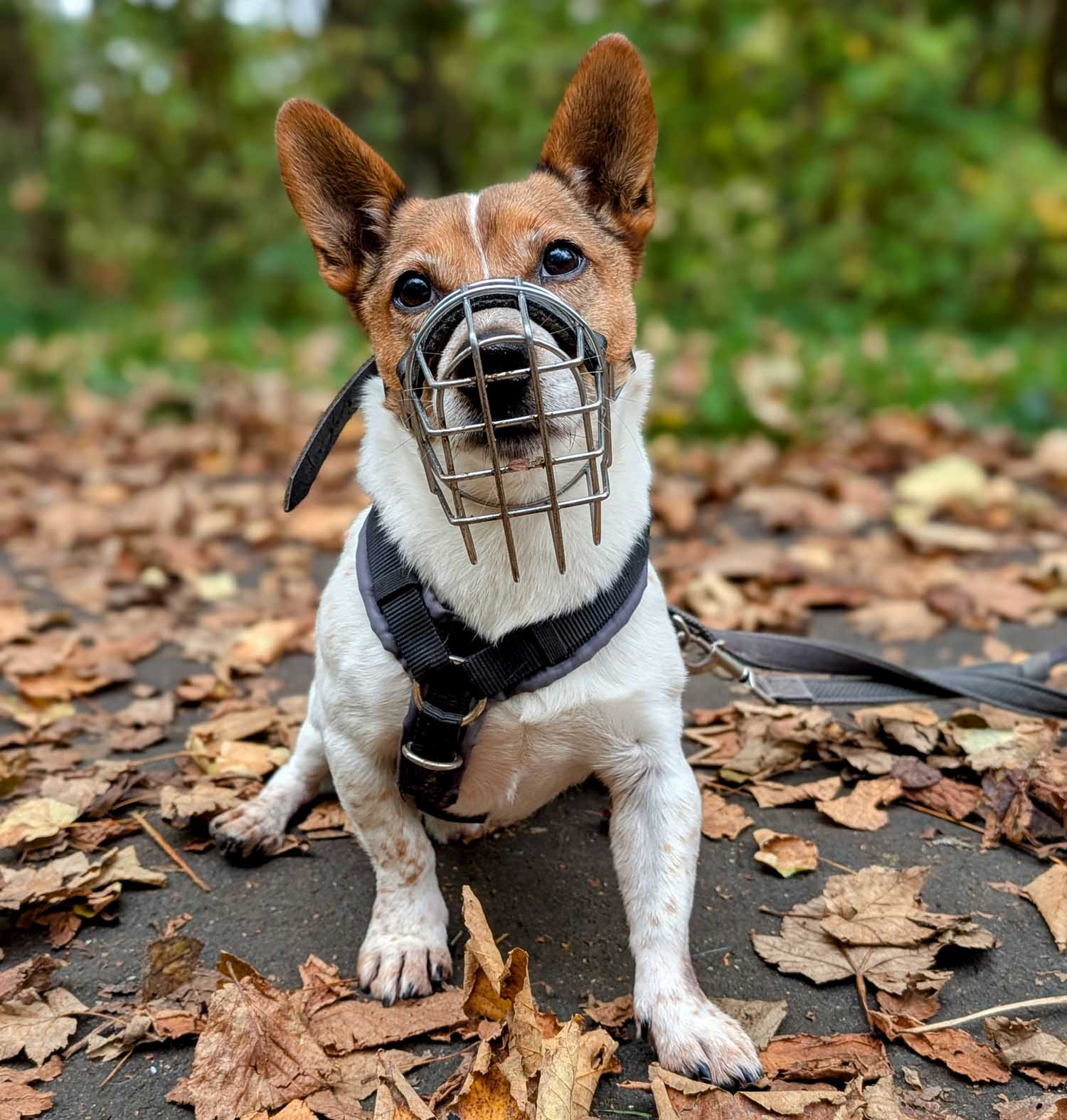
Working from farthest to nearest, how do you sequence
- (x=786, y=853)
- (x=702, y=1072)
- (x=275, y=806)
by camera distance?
(x=275, y=806)
(x=786, y=853)
(x=702, y=1072)

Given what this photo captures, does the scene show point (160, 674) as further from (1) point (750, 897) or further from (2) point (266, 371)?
(2) point (266, 371)

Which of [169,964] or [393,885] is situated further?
[393,885]

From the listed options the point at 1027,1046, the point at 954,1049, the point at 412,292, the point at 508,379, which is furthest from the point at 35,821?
the point at 1027,1046

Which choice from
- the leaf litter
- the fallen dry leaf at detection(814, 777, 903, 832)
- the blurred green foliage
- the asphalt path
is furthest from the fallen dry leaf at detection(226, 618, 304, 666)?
the blurred green foliage

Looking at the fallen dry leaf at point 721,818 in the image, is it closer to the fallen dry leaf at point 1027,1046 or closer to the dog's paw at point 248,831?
the fallen dry leaf at point 1027,1046

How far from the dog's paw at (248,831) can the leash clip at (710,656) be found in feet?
3.76

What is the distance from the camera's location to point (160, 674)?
3.91 m

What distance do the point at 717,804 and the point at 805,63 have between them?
32.8 feet

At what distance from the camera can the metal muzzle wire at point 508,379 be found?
1954 millimetres

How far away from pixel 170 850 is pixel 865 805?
1.78m

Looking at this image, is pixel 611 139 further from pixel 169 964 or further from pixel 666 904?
pixel 169 964

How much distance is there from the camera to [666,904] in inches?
88.6

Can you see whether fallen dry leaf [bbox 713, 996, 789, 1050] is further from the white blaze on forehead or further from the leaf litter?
the white blaze on forehead

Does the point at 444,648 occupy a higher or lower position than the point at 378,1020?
higher
